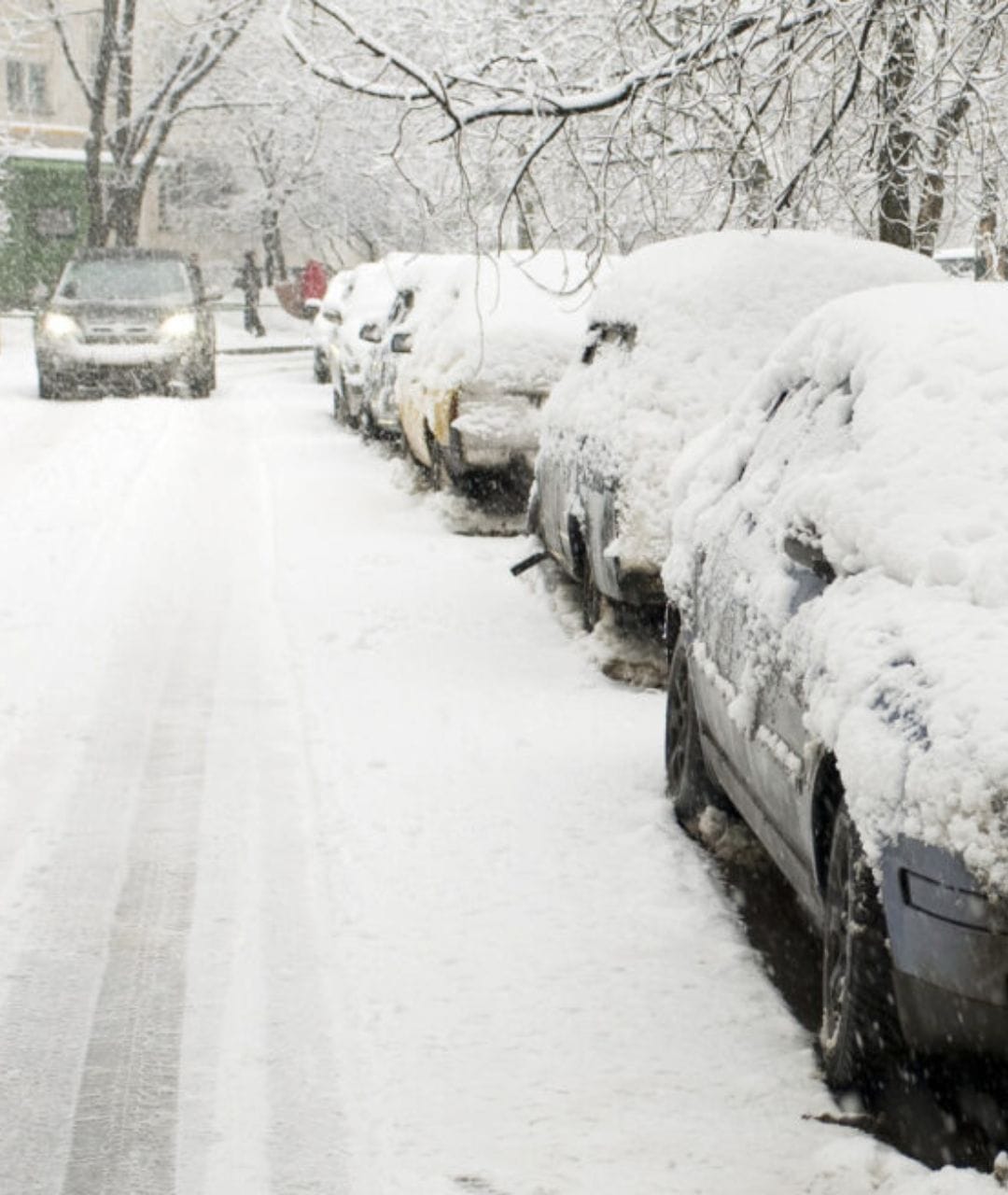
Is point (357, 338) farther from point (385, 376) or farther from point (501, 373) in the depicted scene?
point (501, 373)

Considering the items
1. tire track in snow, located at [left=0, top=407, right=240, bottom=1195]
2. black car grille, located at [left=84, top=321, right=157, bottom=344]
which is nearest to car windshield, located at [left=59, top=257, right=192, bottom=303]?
black car grille, located at [left=84, top=321, right=157, bottom=344]

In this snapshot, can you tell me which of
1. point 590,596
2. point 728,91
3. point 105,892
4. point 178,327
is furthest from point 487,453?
point 178,327

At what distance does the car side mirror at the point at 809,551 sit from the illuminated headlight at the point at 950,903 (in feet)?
3.61

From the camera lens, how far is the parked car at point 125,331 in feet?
79.0

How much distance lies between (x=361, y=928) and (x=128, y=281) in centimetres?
2107

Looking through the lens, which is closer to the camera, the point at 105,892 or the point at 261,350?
the point at 105,892

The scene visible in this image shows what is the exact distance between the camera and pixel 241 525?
13367mm

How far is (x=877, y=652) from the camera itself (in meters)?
3.95

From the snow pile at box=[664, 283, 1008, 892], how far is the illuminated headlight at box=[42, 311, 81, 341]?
19.5 m

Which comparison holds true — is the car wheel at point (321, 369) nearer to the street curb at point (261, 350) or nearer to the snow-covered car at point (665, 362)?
the street curb at point (261, 350)

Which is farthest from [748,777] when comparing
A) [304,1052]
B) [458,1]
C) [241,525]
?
[458,1]

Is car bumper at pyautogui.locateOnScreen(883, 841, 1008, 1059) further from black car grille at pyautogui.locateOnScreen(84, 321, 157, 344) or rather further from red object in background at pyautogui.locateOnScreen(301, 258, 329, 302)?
red object in background at pyautogui.locateOnScreen(301, 258, 329, 302)

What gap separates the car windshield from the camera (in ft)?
81.4

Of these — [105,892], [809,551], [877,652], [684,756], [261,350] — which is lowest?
[261,350]
